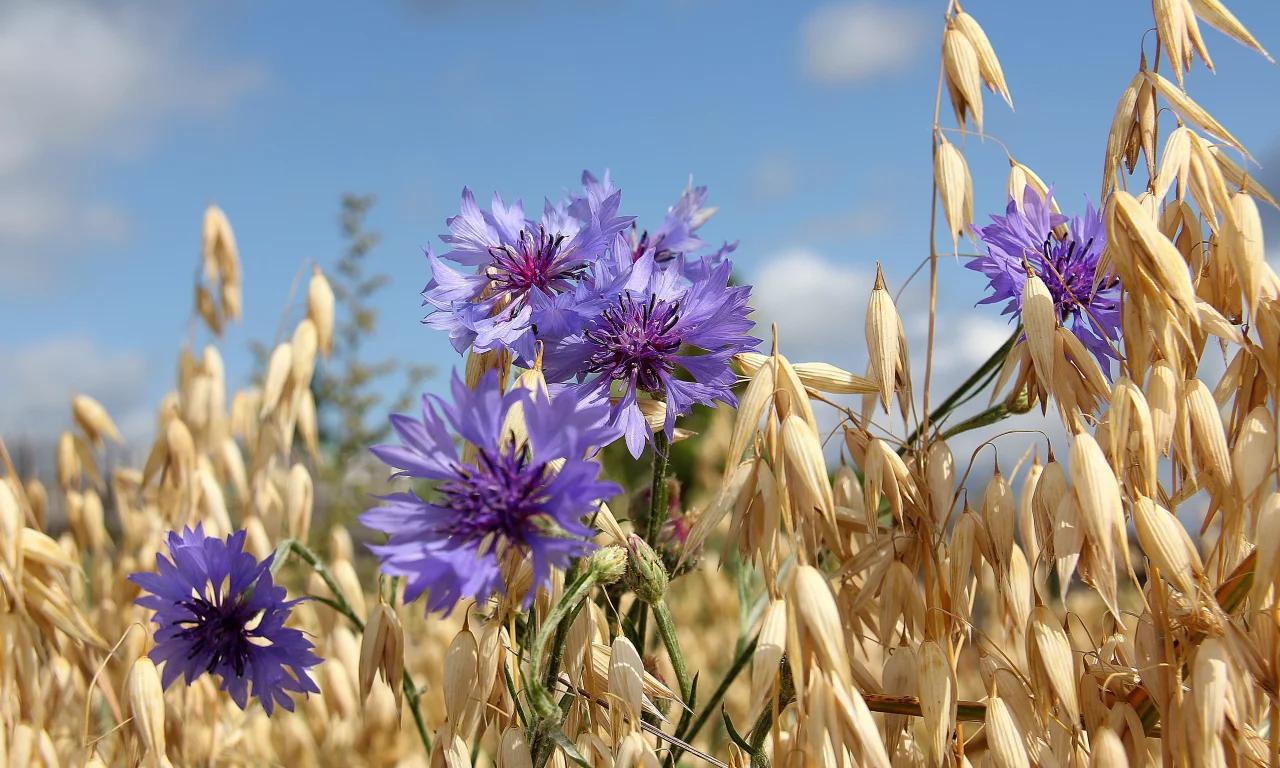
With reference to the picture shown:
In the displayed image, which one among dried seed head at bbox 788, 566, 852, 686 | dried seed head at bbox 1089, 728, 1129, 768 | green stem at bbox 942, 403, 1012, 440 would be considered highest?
green stem at bbox 942, 403, 1012, 440

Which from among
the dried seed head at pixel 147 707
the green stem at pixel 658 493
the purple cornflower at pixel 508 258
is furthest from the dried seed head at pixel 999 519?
the dried seed head at pixel 147 707

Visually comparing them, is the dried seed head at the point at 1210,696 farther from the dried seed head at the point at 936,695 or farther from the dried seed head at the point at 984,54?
the dried seed head at the point at 984,54

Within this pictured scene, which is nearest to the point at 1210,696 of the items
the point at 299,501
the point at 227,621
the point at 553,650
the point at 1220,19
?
the point at 553,650

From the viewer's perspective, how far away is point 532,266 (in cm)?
77

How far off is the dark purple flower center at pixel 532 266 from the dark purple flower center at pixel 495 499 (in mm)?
259

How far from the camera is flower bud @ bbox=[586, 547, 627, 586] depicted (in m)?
0.57

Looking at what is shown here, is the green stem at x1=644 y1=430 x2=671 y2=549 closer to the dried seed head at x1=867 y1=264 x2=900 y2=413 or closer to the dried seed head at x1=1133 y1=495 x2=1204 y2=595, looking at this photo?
the dried seed head at x1=867 y1=264 x2=900 y2=413

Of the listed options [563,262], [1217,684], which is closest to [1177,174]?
[1217,684]

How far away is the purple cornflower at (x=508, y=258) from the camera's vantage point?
2.34 ft

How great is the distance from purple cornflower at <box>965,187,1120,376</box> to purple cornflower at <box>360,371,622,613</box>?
41cm

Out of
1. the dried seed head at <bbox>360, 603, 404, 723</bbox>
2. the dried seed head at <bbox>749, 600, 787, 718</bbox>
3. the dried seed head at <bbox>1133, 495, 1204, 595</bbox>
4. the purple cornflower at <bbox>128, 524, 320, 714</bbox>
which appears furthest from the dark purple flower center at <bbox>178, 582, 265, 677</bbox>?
the dried seed head at <bbox>1133, 495, 1204, 595</bbox>

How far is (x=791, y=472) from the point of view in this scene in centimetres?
56

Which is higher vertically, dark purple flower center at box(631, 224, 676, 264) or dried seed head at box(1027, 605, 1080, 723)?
dark purple flower center at box(631, 224, 676, 264)

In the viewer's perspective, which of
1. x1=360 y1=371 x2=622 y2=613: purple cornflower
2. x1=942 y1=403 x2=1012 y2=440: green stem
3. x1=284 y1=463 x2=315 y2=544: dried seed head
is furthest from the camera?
x1=284 y1=463 x2=315 y2=544: dried seed head
